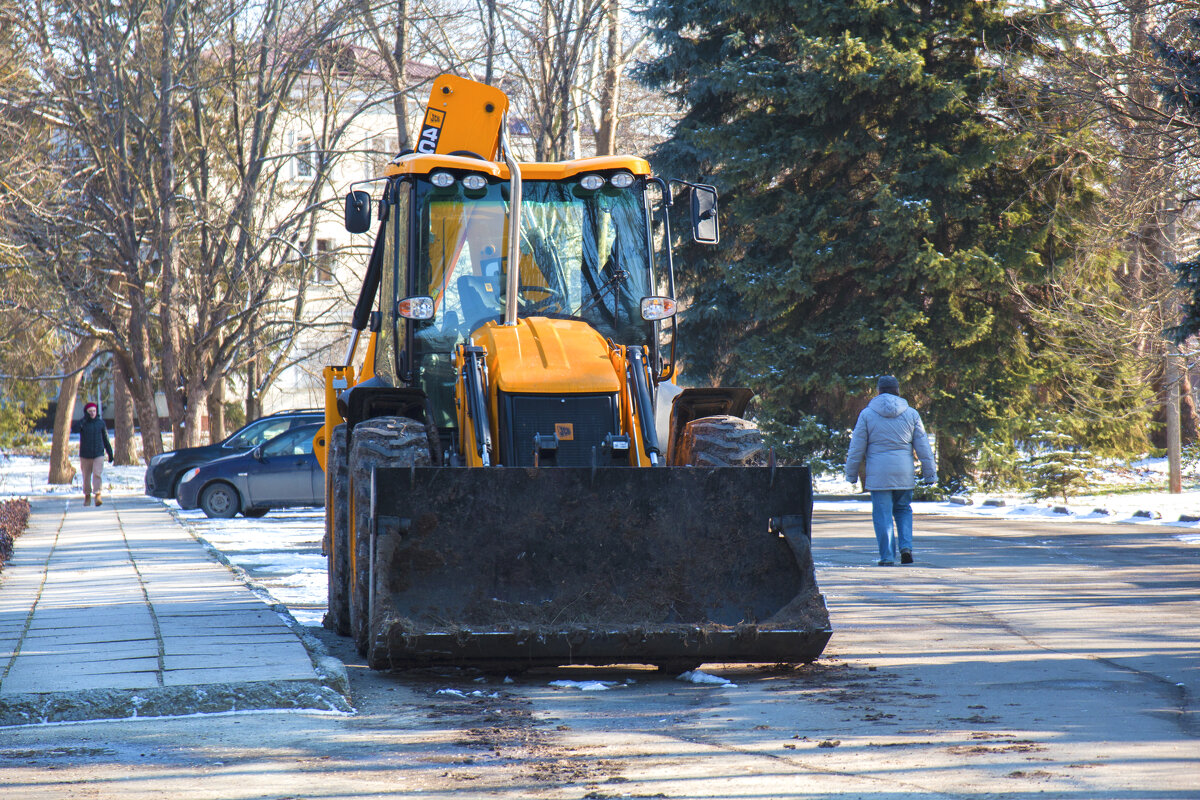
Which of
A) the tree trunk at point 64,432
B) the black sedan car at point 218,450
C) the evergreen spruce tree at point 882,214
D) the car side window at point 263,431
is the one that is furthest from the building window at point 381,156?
the tree trunk at point 64,432

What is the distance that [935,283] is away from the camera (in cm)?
2270

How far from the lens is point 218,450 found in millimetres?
A: 21984

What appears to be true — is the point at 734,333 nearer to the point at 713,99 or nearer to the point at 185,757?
the point at 713,99

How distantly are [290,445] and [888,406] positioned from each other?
1096 centimetres

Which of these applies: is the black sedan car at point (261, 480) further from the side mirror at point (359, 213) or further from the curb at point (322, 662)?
the side mirror at point (359, 213)

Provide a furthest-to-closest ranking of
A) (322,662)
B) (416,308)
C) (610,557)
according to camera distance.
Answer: (416,308), (610,557), (322,662)

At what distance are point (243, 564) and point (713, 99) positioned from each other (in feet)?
56.3

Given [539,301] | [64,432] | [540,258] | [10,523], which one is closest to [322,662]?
[539,301]

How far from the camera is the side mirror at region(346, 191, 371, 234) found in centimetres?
857

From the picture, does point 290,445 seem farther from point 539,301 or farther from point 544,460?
point 544,460

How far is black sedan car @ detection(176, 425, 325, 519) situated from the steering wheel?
12.4 metres

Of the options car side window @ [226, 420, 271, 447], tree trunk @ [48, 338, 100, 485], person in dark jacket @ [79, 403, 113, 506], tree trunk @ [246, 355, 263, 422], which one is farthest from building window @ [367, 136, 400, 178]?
tree trunk @ [48, 338, 100, 485]

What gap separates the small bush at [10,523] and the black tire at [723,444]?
24.4 feet

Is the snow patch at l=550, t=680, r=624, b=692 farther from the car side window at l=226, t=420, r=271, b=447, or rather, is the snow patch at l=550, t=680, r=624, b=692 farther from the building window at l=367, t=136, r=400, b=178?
the car side window at l=226, t=420, r=271, b=447
